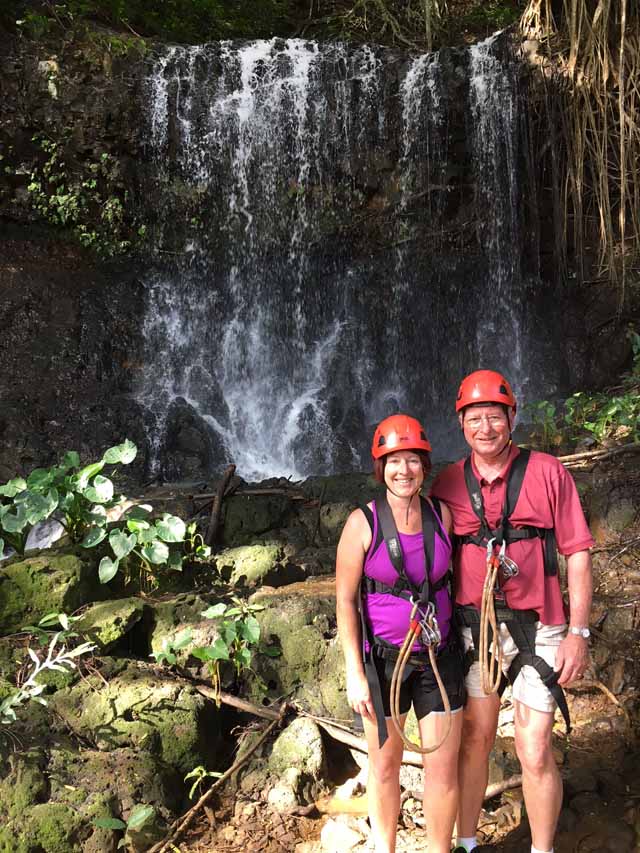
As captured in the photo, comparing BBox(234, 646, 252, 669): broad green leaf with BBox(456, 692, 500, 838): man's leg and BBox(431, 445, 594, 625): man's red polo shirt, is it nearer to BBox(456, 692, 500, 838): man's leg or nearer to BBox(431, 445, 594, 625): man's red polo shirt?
BBox(456, 692, 500, 838): man's leg

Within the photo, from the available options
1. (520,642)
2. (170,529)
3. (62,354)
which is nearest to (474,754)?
(520,642)

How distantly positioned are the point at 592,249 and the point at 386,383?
309 cm

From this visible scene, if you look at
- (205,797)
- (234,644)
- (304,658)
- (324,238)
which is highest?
(324,238)

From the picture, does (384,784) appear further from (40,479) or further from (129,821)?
(40,479)

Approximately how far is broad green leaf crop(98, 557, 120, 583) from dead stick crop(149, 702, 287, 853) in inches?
Result: 43.2

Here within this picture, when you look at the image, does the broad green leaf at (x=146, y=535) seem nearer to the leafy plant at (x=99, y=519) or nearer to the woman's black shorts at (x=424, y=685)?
the leafy plant at (x=99, y=519)

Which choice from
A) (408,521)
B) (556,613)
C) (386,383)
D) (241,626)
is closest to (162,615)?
(241,626)

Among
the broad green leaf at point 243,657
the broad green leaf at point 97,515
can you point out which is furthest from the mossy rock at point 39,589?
the broad green leaf at point 243,657

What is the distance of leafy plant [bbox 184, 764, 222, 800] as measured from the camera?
3.05 m

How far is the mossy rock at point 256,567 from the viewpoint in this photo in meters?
4.39

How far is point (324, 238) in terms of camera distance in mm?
9867

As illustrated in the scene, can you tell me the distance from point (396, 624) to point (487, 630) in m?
0.30

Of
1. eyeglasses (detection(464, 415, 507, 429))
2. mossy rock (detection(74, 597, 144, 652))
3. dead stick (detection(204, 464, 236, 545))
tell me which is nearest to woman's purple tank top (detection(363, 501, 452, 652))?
eyeglasses (detection(464, 415, 507, 429))

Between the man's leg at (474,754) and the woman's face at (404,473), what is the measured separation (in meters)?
0.76
